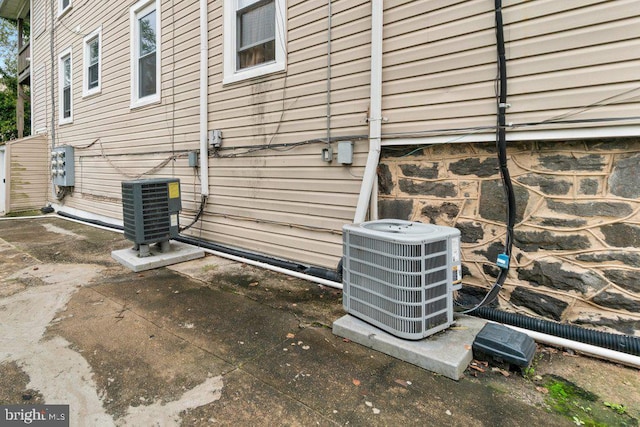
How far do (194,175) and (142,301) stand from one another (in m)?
2.45

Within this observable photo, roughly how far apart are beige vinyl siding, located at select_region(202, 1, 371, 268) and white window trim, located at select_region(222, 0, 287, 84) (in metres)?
0.08

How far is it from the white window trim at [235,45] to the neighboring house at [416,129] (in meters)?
0.02

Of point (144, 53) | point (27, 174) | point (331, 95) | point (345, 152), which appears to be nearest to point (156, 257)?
point (345, 152)

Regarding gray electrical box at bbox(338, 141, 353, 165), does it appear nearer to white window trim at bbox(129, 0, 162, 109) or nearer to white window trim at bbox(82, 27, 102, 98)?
white window trim at bbox(129, 0, 162, 109)

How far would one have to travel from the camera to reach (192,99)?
5055 mm

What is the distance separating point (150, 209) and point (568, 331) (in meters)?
4.20

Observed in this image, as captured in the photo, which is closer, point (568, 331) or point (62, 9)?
point (568, 331)

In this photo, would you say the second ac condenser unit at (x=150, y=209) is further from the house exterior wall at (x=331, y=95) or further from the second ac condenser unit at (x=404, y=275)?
the second ac condenser unit at (x=404, y=275)

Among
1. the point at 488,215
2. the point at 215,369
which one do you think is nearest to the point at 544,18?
the point at 488,215

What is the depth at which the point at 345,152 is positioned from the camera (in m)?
3.36

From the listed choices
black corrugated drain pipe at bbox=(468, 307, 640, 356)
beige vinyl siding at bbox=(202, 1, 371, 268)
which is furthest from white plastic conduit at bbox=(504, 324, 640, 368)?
beige vinyl siding at bbox=(202, 1, 371, 268)

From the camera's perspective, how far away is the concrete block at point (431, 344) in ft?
6.55

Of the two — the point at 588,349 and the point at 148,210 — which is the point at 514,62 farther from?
the point at 148,210

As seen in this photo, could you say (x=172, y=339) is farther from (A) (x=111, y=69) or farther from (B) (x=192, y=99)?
(A) (x=111, y=69)
